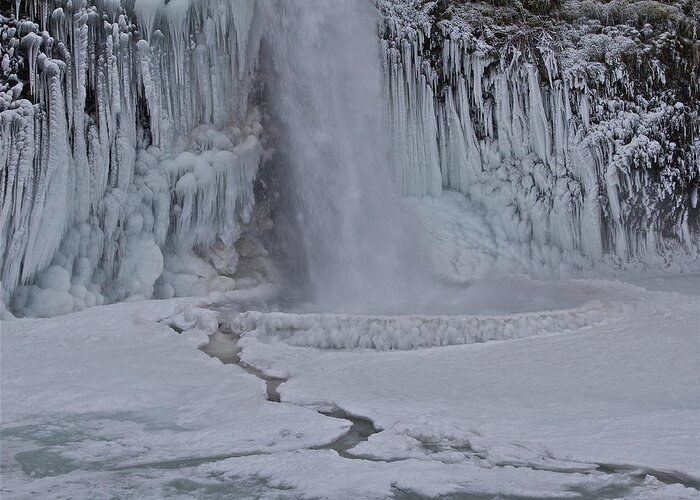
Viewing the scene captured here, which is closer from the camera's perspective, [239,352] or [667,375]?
[667,375]

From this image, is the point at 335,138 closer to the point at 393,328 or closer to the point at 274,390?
the point at 393,328

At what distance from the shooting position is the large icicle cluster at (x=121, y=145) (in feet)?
27.1

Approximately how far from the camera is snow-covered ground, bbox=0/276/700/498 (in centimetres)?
437

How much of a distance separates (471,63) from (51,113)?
695 cm

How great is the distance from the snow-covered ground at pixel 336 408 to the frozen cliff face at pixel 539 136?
13.1 feet

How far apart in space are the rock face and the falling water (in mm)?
428

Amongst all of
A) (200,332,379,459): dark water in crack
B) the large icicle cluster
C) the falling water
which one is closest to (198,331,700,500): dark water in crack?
(200,332,379,459): dark water in crack

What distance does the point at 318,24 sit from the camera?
37.0 feet

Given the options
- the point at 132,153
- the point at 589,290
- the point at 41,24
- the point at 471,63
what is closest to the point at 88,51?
the point at 41,24

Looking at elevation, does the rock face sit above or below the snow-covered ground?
above

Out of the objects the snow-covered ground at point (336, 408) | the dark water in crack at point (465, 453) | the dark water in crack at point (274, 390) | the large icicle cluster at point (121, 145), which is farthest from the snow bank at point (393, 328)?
the large icicle cluster at point (121, 145)

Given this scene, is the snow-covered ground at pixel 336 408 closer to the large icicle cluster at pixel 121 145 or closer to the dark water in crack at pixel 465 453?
the dark water in crack at pixel 465 453

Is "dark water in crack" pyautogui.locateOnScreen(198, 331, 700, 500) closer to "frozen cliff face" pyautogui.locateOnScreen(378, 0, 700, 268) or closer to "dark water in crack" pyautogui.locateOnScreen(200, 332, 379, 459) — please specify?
"dark water in crack" pyautogui.locateOnScreen(200, 332, 379, 459)

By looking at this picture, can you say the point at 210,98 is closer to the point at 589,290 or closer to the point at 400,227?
the point at 400,227
